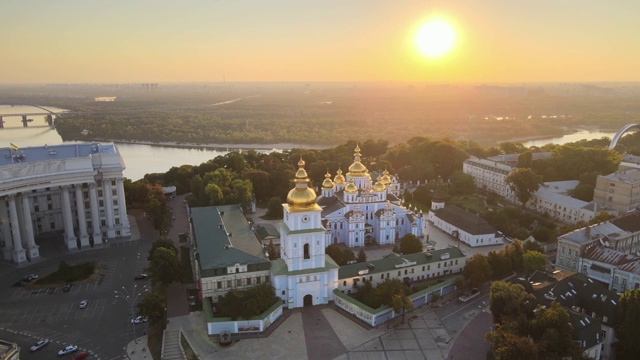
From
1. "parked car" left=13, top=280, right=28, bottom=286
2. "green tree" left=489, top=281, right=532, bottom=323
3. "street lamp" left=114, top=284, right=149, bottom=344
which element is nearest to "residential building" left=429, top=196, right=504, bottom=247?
"green tree" left=489, top=281, right=532, bottom=323

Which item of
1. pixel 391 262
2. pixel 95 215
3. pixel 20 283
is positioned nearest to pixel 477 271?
pixel 391 262

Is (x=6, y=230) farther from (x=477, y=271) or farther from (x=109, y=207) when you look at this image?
(x=477, y=271)


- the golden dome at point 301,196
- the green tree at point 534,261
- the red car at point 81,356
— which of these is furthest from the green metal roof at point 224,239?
the green tree at point 534,261

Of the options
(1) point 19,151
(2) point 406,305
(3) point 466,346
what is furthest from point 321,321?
(1) point 19,151

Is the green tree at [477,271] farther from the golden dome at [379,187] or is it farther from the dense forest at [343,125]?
the dense forest at [343,125]

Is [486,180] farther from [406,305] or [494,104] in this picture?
[494,104]

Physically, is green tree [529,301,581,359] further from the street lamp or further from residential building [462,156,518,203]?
residential building [462,156,518,203]
